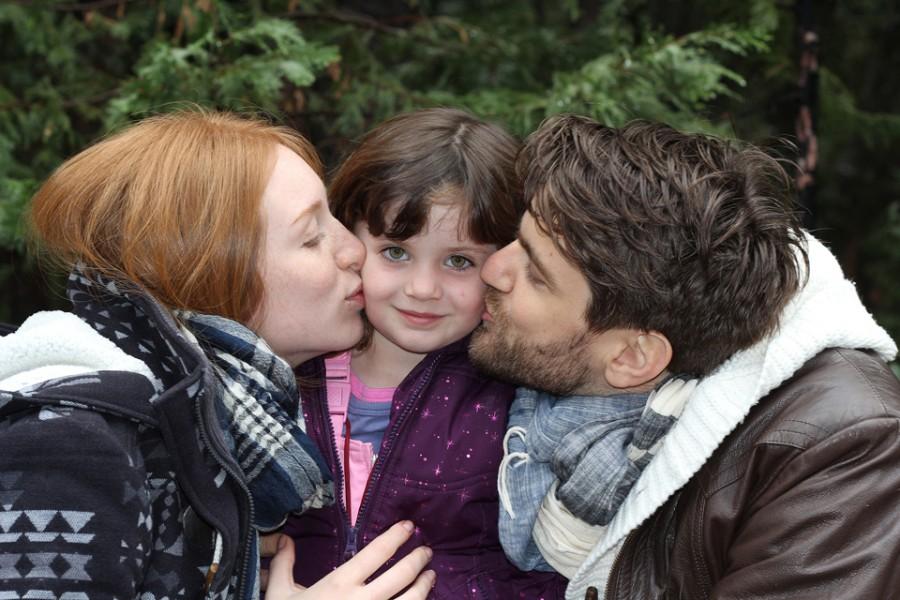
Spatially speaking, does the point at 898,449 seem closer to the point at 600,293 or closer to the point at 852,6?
the point at 600,293

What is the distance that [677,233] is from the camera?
2467 millimetres

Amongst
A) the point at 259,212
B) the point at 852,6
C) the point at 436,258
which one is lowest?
the point at 852,6

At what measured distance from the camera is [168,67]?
12.0 feet

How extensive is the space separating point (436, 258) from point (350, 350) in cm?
42

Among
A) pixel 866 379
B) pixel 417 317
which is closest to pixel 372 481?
pixel 417 317

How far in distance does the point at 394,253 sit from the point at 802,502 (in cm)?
127

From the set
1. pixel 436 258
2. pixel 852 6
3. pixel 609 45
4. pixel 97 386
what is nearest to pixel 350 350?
pixel 436 258

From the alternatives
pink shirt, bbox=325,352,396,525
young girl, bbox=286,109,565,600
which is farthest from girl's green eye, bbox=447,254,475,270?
pink shirt, bbox=325,352,396,525

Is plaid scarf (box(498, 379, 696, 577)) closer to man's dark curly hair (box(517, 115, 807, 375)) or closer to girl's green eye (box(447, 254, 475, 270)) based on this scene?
man's dark curly hair (box(517, 115, 807, 375))

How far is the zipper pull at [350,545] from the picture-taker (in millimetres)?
2621

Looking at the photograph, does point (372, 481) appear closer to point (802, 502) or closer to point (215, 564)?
point (215, 564)

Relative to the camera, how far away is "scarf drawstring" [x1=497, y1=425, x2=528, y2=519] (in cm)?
255

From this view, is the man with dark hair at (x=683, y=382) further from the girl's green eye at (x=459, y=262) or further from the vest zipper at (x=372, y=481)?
the vest zipper at (x=372, y=481)

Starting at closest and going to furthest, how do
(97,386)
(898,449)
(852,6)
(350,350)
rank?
(97,386) → (898,449) → (350,350) → (852,6)
